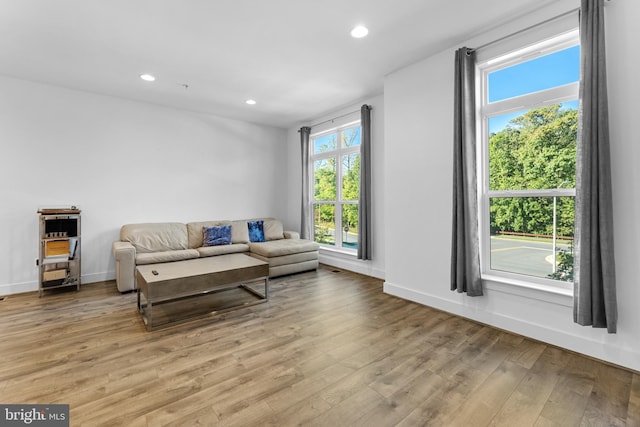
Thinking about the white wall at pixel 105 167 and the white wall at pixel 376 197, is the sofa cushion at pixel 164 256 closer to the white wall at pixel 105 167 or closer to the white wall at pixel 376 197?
the white wall at pixel 105 167

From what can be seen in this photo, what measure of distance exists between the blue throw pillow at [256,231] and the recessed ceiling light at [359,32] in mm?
3672

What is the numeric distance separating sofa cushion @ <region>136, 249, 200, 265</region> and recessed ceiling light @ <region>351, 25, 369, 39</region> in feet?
11.8

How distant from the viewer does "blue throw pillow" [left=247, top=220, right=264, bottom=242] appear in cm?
544

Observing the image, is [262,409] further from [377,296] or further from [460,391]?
[377,296]

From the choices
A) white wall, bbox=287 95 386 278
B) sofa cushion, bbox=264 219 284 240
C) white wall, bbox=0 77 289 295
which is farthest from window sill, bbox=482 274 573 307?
white wall, bbox=0 77 289 295

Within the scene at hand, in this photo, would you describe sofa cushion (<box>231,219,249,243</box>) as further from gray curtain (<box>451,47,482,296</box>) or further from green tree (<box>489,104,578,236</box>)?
green tree (<box>489,104,578,236</box>)

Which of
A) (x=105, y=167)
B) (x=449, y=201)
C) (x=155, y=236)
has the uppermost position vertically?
(x=105, y=167)

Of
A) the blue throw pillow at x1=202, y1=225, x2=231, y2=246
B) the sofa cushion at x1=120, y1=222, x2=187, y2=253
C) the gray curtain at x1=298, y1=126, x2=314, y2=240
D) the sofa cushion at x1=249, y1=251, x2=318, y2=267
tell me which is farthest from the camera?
the gray curtain at x1=298, y1=126, x2=314, y2=240

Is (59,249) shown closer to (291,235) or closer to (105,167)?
(105,167)

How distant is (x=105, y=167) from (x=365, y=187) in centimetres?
403

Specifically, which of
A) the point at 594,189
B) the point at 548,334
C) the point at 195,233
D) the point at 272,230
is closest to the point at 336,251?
the point at 272,230

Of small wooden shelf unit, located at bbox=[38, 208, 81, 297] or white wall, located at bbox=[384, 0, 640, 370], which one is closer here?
white wall, located at bbox=[384, 0, 640, 370]

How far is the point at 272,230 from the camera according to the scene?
5707 mm

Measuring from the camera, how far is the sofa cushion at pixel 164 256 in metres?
3.94
